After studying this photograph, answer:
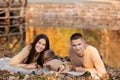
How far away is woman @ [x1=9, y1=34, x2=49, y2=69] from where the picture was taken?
7.46 meters

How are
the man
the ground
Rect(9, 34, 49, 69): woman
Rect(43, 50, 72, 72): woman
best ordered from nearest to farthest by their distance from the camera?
1. the ground
2. the man
3. Rect(43, 50, 72, 72): woman
4. Rect(9, 34, 49, 69): woman

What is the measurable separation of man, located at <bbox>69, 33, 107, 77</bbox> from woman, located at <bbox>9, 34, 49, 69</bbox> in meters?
0.48

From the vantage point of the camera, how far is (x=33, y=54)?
24.8 feet

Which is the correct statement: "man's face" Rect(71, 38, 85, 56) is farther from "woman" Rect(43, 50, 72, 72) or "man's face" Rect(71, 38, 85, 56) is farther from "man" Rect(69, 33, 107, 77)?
"woman" Rect(43, 50, 72, 72)

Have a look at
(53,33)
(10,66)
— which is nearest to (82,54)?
(10,66)

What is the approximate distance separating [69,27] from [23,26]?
249 centimetres

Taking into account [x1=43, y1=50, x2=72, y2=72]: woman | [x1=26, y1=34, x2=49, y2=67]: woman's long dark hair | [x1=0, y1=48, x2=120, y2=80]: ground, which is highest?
[x1=26, y1=34, x2=49, y2=67]: woman's long dark hair

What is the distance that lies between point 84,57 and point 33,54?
86 centimetres

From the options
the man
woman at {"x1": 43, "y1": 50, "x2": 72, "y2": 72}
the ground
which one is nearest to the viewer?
the ground

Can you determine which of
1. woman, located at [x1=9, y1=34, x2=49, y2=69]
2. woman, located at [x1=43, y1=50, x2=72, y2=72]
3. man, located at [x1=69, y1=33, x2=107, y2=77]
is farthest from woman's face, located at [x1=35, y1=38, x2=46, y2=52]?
man, located at [x1=69, y1=33, x2=107, y2=77]

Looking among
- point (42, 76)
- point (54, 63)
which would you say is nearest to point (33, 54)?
point (54, 63)

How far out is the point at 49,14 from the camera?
25188mm

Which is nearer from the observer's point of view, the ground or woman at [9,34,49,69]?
the ground

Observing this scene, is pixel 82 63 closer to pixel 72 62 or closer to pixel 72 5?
pixel 72 62
